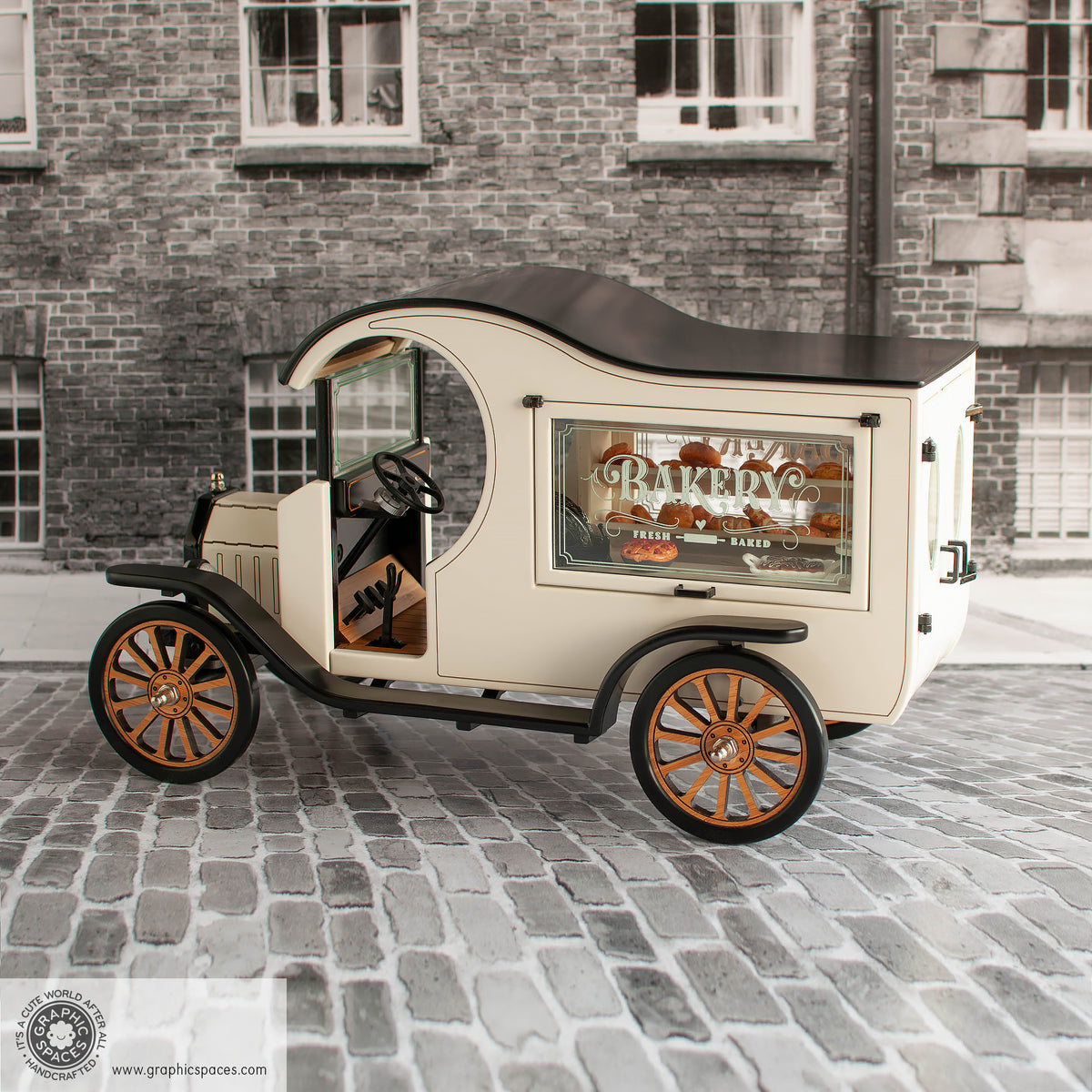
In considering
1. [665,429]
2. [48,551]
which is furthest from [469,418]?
[665,429]

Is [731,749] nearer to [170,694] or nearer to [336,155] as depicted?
[170,694]

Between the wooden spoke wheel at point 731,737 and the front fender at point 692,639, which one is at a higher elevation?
the front fender at point 692,639

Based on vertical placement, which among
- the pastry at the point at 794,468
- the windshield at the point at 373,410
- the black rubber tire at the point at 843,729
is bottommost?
the black rubber tire at the point at 843,729

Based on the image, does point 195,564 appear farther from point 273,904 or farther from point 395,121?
point 395,121

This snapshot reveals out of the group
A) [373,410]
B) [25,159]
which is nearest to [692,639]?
[373,410]

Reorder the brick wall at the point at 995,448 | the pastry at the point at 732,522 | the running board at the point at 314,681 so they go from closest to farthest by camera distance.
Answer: the pastry at the point at 732,522
the running board at the point at 314,681
the brick wall at the point at 995,448

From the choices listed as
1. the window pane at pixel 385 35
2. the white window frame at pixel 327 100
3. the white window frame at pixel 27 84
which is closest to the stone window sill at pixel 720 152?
the white window frame at pixel 327 100

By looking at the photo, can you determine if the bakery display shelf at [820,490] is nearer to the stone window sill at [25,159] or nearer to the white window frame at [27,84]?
the stone window sill at [25,159]

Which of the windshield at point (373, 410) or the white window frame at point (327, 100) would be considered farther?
the white window frame at point (327, 100)
